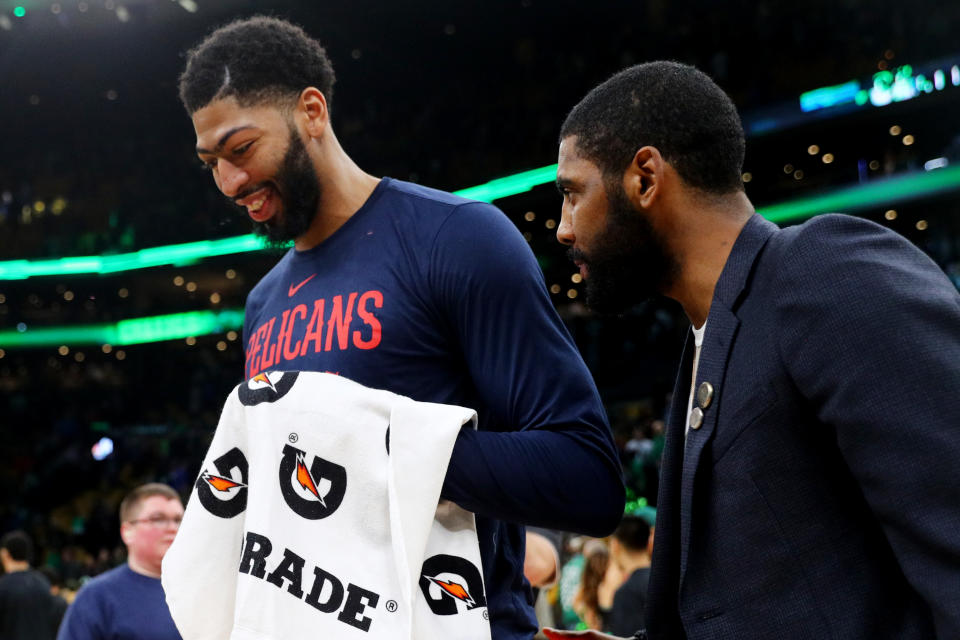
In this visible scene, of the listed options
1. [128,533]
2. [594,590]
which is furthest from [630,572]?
[128,533]

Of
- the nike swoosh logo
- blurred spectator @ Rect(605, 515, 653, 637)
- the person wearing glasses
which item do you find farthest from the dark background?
the nike swoosh logo

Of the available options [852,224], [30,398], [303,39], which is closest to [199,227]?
[30,398]

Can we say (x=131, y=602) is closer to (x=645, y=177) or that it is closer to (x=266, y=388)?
(x=266, y=388)

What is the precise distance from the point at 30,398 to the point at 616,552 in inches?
540

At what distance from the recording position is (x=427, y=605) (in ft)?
4.68

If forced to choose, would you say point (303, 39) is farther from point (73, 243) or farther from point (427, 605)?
point (73, 243)

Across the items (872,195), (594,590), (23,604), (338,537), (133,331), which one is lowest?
(594,590)

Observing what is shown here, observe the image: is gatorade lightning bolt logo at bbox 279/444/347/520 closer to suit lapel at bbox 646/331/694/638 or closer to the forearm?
the forearm

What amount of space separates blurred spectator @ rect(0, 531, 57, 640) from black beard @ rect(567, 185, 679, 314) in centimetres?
582

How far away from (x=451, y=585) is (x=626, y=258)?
53cm

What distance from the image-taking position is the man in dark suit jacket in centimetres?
109

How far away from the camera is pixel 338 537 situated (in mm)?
1449

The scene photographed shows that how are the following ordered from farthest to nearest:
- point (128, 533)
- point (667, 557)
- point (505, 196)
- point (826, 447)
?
point (505, 196) < point (128, 533) < point (667, 557) < point (826, 447)

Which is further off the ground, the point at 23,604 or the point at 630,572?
the point at 23,604
